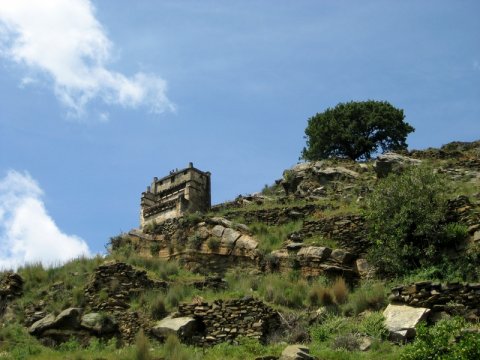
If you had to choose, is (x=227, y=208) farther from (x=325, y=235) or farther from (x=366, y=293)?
(x=366, y=293)

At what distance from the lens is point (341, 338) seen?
15.0 metres

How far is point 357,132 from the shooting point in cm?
4091

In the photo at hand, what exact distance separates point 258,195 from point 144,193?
6020 millimetres

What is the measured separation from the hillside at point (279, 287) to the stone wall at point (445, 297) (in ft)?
0.09

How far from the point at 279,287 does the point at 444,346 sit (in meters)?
8.37

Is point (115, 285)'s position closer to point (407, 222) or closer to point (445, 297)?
point (407, 222)

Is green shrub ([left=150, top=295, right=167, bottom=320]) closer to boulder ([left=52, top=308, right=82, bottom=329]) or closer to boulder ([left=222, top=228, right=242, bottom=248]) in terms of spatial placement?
boulder ([left=52, top=308, right=82, bottom=329])

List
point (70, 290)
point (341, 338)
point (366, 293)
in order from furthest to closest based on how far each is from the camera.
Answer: point (70, 290)
point (366, 293)
point (341, 338)

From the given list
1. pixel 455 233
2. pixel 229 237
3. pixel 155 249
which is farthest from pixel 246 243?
pixel 455 233

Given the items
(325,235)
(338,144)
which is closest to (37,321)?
(325,235)

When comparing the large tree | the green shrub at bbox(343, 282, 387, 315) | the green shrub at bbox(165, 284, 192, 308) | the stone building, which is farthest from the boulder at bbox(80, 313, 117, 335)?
the large tree

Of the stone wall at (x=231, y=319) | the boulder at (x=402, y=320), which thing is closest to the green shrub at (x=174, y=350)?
the stone wall at (x=231, y=319)

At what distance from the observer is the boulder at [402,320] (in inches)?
580

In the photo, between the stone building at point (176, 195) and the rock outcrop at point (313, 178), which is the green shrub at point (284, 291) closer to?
the rock outcrop at point (313, 178)
